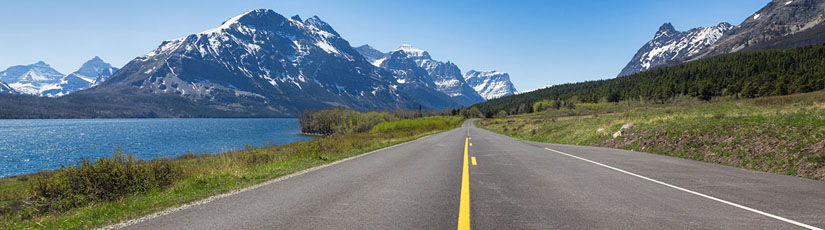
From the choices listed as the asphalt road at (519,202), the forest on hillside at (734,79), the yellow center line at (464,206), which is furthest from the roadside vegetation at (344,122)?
the yellow center line at (464,206)

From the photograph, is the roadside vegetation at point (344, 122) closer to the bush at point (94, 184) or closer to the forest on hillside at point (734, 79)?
the forest on hillside at point (734, 79)

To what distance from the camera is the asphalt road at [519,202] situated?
480 centimetres

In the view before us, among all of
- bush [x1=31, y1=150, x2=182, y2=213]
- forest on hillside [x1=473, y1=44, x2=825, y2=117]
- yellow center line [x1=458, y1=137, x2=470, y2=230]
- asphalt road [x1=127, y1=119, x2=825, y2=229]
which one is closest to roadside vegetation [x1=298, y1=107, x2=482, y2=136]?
forest on hillside [x1=473, y1=44, x2=825, y2=117]

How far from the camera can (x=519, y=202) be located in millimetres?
6027

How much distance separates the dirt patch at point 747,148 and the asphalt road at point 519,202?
1.56 meters

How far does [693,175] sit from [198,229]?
38.1ft

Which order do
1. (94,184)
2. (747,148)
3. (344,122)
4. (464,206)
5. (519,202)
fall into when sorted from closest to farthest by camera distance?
(464,206) < (519,202) < (94,184) < (747,148) < (344,122)

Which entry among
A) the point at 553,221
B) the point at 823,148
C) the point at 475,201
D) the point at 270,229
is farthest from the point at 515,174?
the point at 823,148

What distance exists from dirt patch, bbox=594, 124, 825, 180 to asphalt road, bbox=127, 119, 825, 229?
5.13 feet

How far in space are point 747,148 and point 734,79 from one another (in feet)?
517

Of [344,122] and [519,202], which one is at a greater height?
[344,122]

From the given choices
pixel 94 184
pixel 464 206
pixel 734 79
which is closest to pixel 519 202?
pixel 464 206

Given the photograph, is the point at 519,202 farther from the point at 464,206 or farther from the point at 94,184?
the point at 94,184

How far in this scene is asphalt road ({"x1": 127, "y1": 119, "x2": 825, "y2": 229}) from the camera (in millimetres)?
4805
